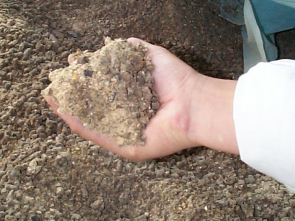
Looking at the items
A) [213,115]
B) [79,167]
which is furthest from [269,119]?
[79,167]

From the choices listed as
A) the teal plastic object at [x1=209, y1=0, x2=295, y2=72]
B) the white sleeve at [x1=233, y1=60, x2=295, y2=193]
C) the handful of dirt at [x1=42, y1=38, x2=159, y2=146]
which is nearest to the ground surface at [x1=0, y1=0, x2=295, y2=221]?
the teal plastic object at [x1=209, y1=0, x2=295, y2=72]

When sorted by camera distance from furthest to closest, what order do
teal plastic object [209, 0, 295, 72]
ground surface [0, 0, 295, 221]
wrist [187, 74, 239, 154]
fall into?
teal plastic object [209, 0, 295, 72] → ground surface [0, 0, 295, 221] → wrist [187, 74, 239, 154]

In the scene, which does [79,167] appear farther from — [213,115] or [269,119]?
[269,119]

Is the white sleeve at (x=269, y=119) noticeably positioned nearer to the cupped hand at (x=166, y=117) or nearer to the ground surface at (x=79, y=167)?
the cupped hand at (x=166, y=117)

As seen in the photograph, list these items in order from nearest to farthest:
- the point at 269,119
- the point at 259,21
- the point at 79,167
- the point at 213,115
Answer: the point at 269,119, the point at 213,115, the point at 79,167, the point at 259,21

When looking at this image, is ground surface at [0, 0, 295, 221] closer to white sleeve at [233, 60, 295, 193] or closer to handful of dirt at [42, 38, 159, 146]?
handful of dirt at [42, 38, 159, 146]

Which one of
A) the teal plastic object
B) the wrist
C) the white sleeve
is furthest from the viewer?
the teal plastic object

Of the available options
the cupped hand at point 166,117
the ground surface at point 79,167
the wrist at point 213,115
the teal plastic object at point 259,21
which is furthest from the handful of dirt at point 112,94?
the teal plastic object at point 259,21

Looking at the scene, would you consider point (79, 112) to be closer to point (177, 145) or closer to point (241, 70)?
point (177, 145)
